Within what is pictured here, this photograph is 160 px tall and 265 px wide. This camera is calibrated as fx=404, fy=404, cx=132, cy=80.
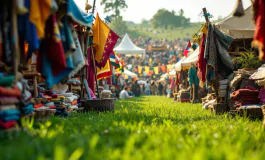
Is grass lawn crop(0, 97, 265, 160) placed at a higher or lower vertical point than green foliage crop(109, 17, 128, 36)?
lower

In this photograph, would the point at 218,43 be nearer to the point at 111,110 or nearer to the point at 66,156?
the point at 111,110

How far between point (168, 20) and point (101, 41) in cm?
13681

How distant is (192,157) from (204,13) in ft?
24.8

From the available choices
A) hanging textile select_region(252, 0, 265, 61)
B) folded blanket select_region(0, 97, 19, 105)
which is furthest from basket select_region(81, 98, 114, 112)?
→ hanging textile select_region(252, 0, 265, 61)

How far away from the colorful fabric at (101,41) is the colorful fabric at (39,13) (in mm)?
6748

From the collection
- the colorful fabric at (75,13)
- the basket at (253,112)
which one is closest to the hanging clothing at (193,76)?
the basket at (253,112)

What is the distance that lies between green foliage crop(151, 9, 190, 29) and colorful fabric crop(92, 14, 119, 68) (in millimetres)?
132700

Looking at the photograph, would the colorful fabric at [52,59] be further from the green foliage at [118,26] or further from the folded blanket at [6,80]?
the green foliage at [118,26]

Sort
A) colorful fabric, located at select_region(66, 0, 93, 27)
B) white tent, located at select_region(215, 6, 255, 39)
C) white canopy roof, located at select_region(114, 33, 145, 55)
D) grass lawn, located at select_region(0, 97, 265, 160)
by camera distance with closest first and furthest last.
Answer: grass lawn, located at select_region(0, 97, 265, 160) → colorful fabric, located at select_region(66, 0, 93, 27) → white tent, located at select_region(215, 6, 255, 39) → white canopy roof, located at select_region(114, 33, 145, 55)

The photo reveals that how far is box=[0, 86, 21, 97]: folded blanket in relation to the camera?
456cm

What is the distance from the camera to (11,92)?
15.5ft

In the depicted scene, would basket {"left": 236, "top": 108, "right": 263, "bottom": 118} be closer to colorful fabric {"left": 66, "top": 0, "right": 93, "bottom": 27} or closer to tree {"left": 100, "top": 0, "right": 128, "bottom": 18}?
colorful fabric {"left": 66, "top": 0, "right": 93, "bottom": 27}

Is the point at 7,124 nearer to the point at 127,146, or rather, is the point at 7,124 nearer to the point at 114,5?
the point at 127,146

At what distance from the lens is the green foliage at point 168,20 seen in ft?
476
